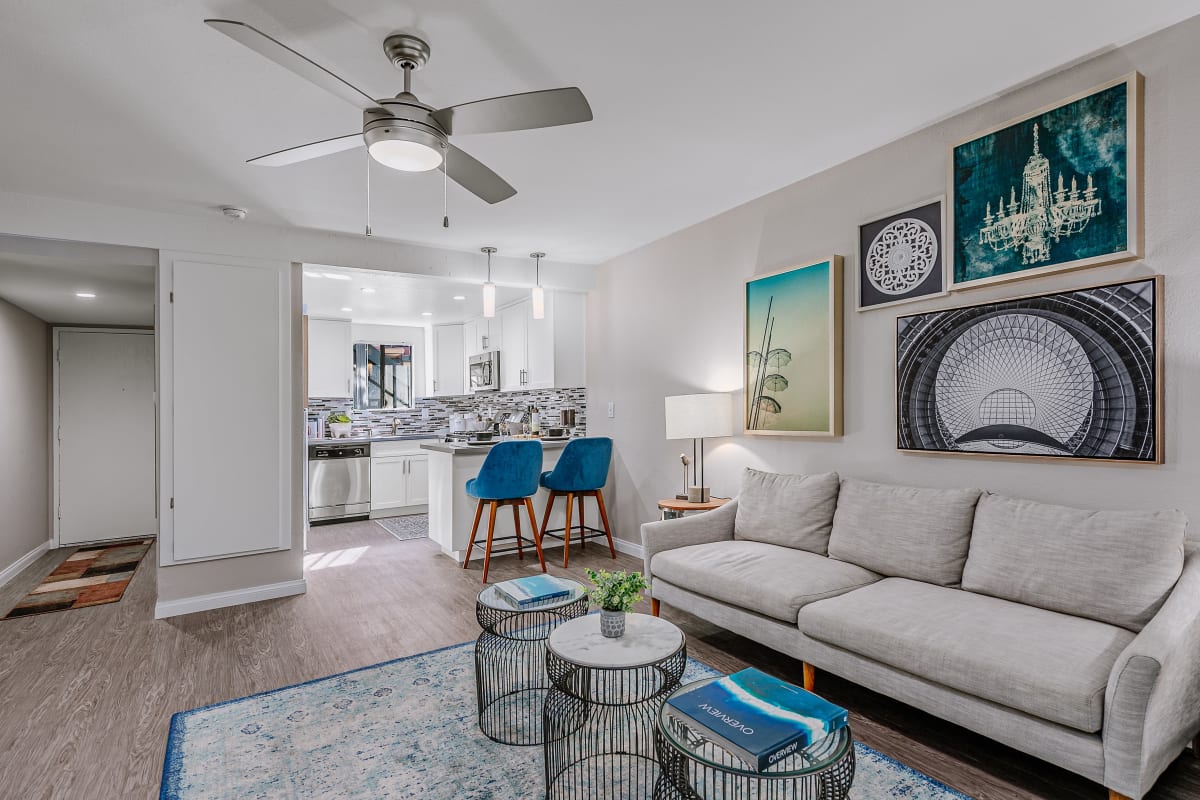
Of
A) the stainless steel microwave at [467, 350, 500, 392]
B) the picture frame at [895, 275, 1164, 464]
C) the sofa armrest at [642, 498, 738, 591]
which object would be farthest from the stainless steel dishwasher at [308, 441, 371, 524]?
the picture frame at [895, 275, 1164, 464]

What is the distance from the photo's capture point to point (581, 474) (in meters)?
4.79

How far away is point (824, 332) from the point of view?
10.9ft

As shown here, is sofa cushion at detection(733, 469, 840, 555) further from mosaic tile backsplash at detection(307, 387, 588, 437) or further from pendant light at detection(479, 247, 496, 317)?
mosaic tile backsplash at detection(307, 387, 588, 437)

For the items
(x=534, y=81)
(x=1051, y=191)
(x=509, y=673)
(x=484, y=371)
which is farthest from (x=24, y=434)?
(x=1051, y=191)

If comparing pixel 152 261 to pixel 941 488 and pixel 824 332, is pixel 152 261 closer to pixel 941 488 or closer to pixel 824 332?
pixel 824 332

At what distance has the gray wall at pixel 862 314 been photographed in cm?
210

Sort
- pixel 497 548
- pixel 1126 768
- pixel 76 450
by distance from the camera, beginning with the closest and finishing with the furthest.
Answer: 1. pixel 1126 768
2. pixel 497 548
3. pixel 76 450

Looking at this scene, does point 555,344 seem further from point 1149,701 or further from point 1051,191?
point 1149,701

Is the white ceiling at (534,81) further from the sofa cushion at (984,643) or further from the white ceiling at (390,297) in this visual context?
the sofa cushion at (984,643)

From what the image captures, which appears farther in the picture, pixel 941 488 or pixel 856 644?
pixel 941 488

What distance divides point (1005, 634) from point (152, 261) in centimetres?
471

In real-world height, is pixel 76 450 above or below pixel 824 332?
below

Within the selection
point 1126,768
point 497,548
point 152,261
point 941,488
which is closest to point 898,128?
point 941,488

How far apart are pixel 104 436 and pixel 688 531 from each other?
5696mm
